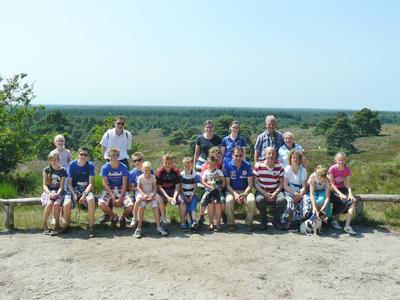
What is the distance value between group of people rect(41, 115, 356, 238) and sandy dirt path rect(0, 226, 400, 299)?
12.5 inches

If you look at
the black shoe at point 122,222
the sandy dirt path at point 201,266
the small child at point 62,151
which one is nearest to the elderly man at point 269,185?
the sandy dirt path at point 201,266

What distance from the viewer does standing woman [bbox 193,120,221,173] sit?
756cm

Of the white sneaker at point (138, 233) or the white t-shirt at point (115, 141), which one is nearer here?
the white sneaker at point (138, 233)

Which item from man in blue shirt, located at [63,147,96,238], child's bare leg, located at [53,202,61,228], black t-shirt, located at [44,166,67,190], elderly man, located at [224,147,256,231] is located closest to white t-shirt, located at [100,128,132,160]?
man in blue shirt, located at [63,147,96,238]

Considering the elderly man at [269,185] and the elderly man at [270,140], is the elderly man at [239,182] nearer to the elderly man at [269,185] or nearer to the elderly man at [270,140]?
the elderly man at [269,185]

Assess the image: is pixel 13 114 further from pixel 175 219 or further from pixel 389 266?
pixel 389 266

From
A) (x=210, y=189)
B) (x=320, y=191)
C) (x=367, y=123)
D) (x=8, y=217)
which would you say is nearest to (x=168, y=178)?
(x=210, y=189)

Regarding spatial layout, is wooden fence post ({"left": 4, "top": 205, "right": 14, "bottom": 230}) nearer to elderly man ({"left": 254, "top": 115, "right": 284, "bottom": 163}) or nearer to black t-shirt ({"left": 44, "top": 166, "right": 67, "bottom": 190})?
black t-shirt ({"left": 44, "top": 166, "right": 67, "bottom": 190})

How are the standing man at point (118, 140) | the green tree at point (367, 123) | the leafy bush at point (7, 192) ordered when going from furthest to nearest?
the green tree at point (367, 123) → the leafy bush at point (7, 192) → the standing man at point (118, 140)

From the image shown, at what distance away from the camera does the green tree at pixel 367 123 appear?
60.0 m

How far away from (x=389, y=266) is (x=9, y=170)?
10444 millimetres

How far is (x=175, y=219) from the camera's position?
7.41 metres

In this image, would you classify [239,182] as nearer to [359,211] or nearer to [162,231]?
[162,231]

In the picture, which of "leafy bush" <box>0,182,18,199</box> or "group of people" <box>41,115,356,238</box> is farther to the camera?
"leafy bush" <box>0,182,18,199</box>
